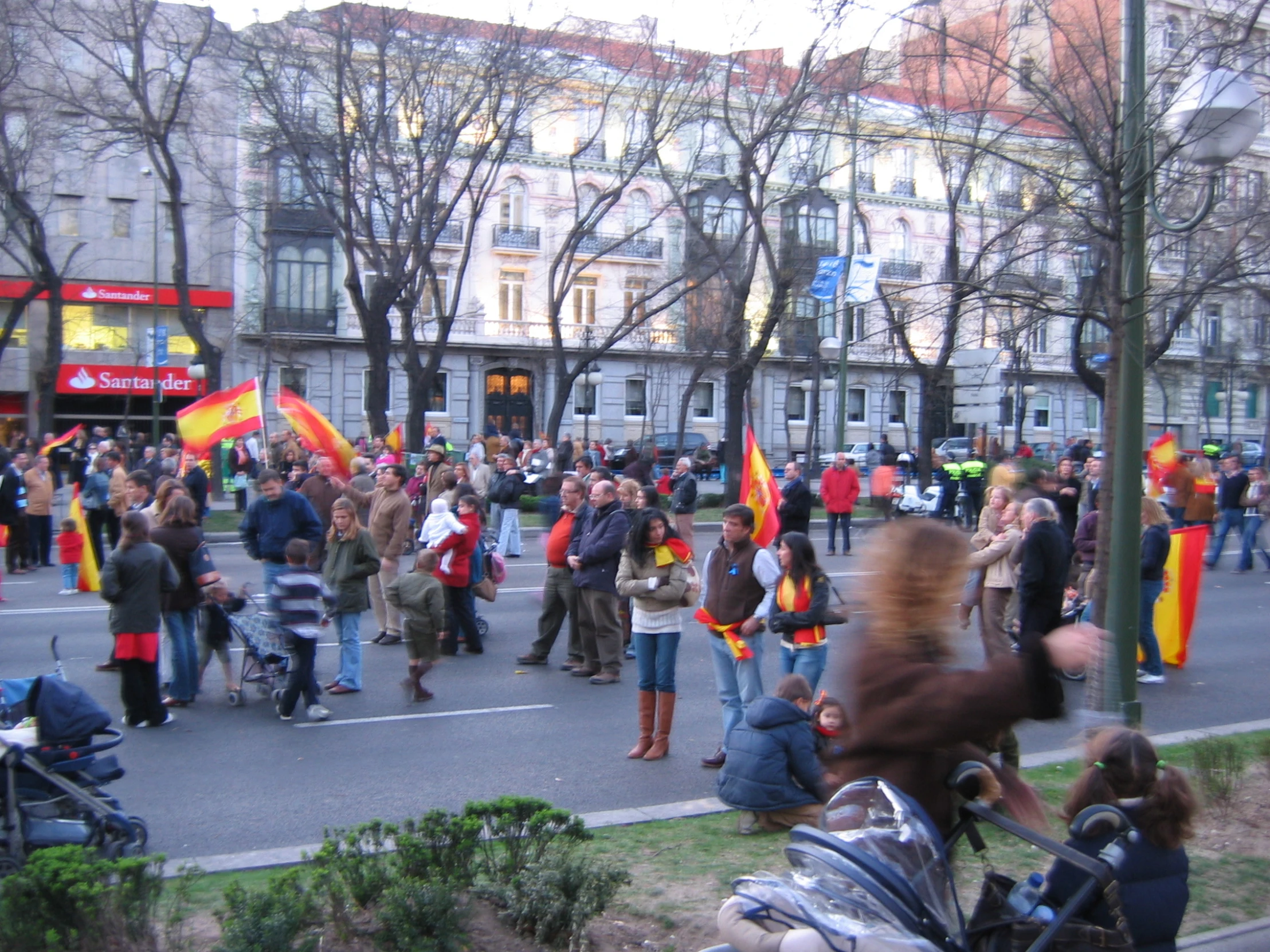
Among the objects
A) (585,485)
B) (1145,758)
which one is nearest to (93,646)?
(585,485)

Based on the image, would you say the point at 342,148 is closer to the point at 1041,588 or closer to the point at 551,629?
the point at 551,629

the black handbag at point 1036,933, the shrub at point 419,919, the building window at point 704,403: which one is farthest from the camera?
the building window at point 704,403

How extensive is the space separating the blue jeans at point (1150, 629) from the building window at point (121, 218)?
42.7 m

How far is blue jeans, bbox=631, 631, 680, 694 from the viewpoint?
788cm

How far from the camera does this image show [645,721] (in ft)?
26.1

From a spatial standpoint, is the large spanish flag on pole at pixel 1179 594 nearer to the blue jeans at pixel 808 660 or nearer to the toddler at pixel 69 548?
the blue jeans at pixel 808 660

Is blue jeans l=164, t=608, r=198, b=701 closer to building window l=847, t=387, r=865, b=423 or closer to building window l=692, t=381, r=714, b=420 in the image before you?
building window l=692, t=381, r=714, b=420

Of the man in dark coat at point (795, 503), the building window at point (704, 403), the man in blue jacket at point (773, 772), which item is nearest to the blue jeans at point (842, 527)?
the man in dark coat at point (795, 503)

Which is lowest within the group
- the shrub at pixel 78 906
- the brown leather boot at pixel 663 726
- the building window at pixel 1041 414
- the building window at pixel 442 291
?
the brown leather boot at pixel 663 726

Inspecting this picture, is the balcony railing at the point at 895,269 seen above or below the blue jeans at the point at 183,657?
above

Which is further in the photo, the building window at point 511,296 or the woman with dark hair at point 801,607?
the building window at point 511,296

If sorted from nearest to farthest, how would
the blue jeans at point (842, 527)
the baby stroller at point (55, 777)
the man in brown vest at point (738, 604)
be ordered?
the baby stroller at point (55, 777) → the man in brown vest at point (738, 604) → the blue jeans at point (842, 527)

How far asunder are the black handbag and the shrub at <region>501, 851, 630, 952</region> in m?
1.71

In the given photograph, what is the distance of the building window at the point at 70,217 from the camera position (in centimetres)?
4391
